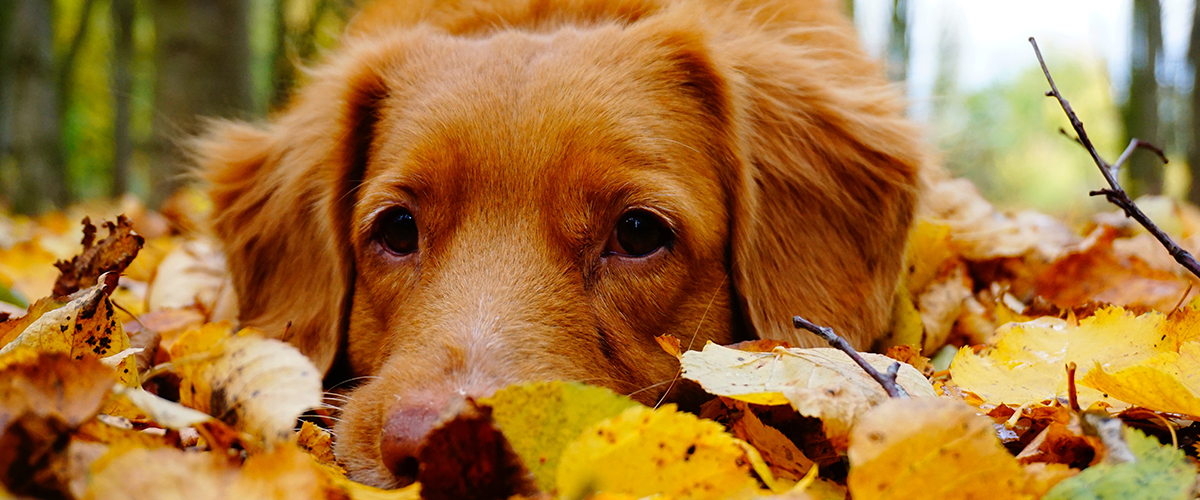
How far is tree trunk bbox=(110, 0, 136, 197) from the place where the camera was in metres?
18.7

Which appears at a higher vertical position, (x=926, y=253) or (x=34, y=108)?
(x=34, y=108)

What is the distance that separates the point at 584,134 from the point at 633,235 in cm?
32

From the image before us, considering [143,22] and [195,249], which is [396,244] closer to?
[195,249]

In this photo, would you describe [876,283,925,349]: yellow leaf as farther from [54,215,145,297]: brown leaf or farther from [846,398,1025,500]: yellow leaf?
[54,215,145,297]: brown leaf

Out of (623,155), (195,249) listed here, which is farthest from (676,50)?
(195,249)

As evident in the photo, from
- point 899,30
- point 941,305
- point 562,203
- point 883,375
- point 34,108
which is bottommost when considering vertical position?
point 941,305

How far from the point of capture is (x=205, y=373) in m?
1.67

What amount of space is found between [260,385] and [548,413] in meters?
0.48

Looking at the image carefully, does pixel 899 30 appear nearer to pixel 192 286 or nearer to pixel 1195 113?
pixel 1195 113

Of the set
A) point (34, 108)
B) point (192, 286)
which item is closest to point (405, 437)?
point (192, 286)

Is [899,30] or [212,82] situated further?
[899,30]

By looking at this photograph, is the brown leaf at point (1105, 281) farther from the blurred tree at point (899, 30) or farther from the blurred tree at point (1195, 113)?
the blurred tree at point (899, 30)

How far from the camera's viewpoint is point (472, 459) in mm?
1431

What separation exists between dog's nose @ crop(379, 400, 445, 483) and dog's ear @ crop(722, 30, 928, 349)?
50.5 inches
